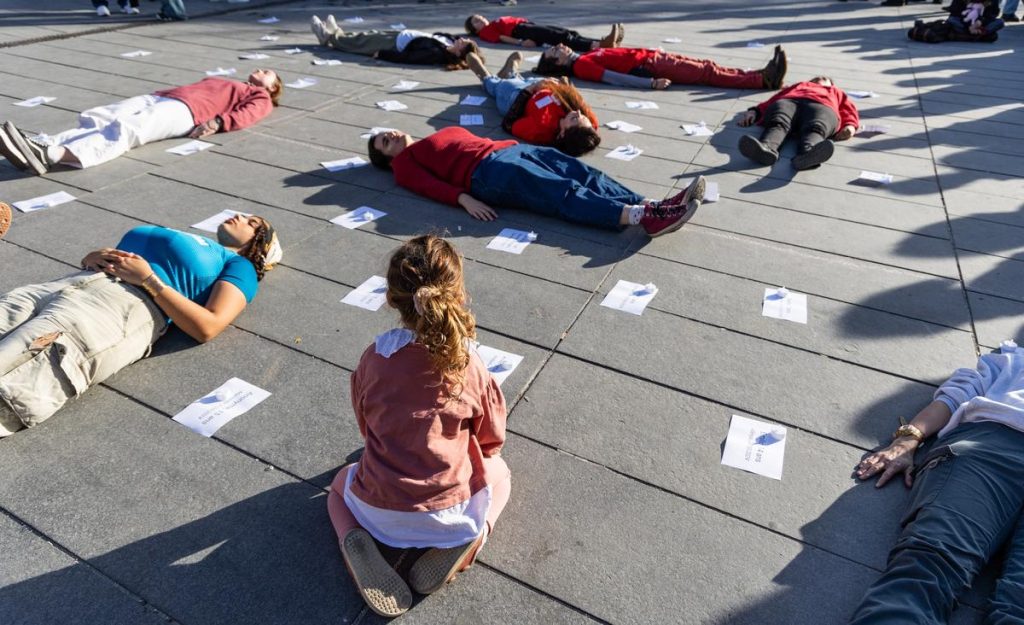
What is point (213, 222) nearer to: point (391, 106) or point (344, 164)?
point (344, 164)

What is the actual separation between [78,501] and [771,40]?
9.70 m

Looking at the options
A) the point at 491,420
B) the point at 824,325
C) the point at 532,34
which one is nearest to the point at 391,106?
the point at 532,34

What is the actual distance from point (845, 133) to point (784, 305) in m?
2.93

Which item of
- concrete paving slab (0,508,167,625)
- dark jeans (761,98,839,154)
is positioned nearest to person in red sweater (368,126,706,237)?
dark jeans (761,98,839,154)

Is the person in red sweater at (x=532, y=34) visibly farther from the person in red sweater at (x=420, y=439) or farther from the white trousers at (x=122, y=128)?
the person in red sweater at (x=420, y=439)

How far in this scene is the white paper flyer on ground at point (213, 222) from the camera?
3791 millimetres

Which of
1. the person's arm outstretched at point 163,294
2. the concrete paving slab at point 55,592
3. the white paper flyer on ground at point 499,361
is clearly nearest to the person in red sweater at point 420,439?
the concrete paving slab at point 55,592

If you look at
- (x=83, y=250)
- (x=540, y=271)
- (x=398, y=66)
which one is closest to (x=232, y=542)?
(x=540, y=271)

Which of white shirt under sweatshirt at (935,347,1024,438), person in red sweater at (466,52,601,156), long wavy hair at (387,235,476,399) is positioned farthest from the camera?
person in red sweater at (466,52,601,156)

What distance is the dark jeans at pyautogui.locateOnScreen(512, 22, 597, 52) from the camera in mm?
7891

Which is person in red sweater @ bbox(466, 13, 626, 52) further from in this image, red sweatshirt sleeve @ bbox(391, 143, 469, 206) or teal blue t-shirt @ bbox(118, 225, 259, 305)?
teal blue t-shirt @ bbox(118, 225, 259, 305)

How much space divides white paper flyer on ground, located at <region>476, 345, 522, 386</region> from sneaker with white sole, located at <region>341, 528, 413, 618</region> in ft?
3.28

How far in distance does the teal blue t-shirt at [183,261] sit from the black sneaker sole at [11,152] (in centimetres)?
217

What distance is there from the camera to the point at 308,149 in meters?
4.99
